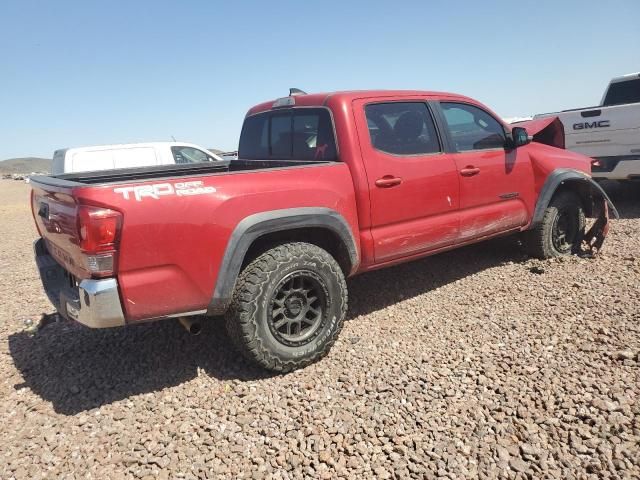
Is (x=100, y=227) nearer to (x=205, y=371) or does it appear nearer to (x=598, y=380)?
(x=205, y=371)

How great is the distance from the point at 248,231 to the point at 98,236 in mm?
829

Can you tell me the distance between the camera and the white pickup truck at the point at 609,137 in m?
6.45

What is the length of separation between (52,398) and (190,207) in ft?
5.26

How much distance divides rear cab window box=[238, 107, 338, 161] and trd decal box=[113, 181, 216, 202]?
1177 mm

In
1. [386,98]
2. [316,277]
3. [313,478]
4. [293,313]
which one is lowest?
[313,478]

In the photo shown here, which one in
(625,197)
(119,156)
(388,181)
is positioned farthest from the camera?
(119,156)

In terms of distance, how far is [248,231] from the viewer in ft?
9.11

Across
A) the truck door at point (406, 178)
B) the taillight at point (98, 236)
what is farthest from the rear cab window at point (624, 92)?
the taillight at point (98, 236)

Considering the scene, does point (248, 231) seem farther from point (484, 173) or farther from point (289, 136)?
point (484, 173)

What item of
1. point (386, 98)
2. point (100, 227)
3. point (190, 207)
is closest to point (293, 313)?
point (190, 207)

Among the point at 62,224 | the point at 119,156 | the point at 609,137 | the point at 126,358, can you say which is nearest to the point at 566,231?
the point at 609,137

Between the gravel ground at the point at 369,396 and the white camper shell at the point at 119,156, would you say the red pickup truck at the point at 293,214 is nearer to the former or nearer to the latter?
the gravel ground at the point at 369,396

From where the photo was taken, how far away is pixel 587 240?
5234 millimetres

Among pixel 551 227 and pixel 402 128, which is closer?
pixel 402 128
